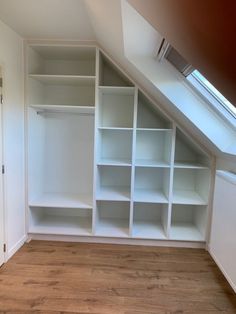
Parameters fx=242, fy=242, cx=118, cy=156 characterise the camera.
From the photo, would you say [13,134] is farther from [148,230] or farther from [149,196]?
[148,230]

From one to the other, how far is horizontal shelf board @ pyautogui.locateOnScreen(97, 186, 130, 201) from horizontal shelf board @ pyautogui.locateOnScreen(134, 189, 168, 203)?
13 cm

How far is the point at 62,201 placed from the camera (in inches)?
119

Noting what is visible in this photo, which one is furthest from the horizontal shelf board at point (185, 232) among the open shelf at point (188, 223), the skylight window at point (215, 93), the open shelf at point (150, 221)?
the skylight window at point (215, 93)

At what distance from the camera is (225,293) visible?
6.97 feet

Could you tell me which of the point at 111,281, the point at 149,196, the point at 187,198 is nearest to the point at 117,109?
the point at 149,196

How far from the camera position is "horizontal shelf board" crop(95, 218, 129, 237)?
2959 millimetres

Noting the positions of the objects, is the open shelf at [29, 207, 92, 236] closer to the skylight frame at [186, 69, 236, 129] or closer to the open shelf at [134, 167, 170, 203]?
the open shelf at [134, 167, 170, 203]

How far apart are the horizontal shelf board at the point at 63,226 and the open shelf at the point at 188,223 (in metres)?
1.11

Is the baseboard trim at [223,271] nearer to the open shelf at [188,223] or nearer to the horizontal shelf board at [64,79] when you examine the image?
the open shelf at [188,223]

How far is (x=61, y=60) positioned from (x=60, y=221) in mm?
2132

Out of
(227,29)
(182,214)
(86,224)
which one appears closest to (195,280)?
(182,214)

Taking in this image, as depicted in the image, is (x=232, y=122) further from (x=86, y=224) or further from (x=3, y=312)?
(x=3, y=312)

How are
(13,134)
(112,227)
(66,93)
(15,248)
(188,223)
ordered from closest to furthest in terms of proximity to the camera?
1. (13,134)
2. (15,248)
3. (112,227)
4. (66,93)
5. (188,223)

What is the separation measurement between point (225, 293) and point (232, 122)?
1.53 m
